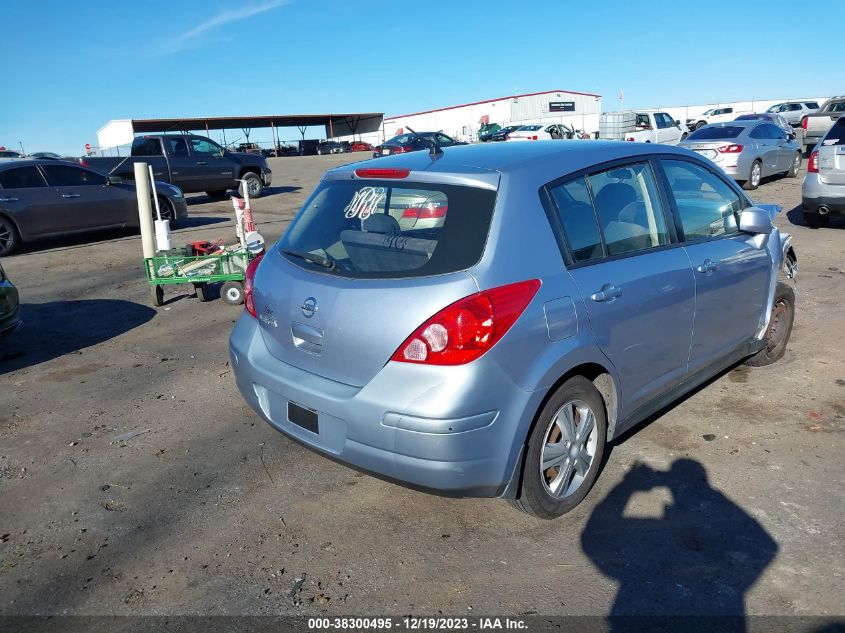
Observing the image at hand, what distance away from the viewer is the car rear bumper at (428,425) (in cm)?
273

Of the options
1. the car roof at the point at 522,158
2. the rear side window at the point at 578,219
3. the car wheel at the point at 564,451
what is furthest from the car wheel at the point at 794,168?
the car wheel at the point at 564,451

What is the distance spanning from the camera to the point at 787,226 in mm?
11641

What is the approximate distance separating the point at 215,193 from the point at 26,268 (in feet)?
32.9

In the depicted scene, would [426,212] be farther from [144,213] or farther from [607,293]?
[144,213]

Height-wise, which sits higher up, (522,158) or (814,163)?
(522,158)

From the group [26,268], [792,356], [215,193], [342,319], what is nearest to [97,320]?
[26,268]

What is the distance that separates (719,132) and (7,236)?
15.5 meters

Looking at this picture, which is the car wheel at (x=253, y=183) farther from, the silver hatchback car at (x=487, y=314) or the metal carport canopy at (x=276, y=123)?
the metal carport canopy at (x=276, y=123)

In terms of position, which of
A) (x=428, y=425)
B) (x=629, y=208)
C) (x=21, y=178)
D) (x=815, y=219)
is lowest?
(x=815, y=219)

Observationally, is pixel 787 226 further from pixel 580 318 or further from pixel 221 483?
pixel 221 483

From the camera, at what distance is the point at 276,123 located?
60531mm

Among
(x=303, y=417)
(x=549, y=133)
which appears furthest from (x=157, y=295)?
(x=549, y=133)

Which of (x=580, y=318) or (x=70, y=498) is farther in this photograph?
(x=70, y=498)

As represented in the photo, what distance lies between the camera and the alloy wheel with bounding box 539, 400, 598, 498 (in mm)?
3180
